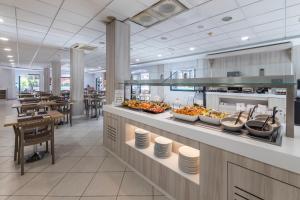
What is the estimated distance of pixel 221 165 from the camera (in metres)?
1.54

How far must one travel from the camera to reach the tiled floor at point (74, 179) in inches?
86.9

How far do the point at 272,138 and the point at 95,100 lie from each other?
7030mm

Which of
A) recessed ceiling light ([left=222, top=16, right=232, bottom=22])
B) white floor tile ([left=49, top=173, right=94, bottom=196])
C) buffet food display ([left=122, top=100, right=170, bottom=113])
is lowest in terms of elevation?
white floor tile ([left=49, top=173, right=94, bottom=196])

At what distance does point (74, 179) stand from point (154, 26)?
3.91 metres

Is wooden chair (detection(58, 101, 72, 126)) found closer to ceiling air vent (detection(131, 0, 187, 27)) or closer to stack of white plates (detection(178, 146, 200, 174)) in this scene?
ceiling air vent (detection(131, 0, 187, 27))

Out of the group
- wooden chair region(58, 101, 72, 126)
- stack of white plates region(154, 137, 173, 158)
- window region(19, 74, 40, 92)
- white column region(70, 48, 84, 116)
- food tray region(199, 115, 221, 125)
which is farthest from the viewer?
window region(19, 74, 40, 92)

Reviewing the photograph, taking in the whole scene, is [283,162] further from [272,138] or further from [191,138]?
[191,138]

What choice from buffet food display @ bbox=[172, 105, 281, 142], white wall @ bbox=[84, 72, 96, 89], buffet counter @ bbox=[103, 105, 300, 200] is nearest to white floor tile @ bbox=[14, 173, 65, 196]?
buffet counter @ bbox=[103, 105, 300, 200]

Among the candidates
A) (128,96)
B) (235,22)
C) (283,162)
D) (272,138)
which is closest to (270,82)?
(272,138)

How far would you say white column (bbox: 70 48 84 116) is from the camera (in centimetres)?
702

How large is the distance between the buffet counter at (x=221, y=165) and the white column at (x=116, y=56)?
5.25ft

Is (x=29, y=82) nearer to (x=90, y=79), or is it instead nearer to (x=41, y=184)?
(x=90, y=79)

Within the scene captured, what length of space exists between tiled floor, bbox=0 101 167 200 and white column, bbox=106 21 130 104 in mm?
1442

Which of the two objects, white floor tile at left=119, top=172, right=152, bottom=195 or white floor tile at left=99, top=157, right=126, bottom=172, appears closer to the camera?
white floor tile at left=119, top=172, right=152, bottom=195
